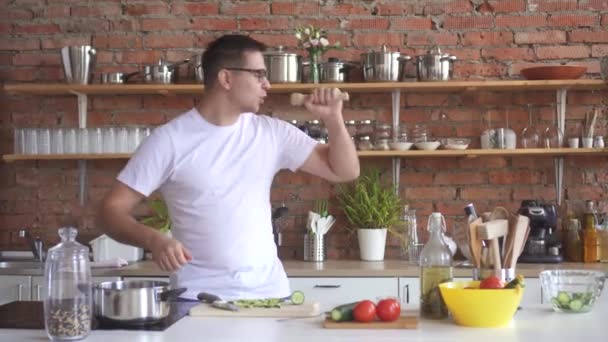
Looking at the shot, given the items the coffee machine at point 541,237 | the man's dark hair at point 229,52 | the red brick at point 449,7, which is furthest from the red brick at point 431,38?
the man's dark hair at point 229,52

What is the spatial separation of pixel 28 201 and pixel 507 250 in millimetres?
3163

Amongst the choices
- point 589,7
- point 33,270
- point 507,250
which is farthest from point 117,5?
point 507,250

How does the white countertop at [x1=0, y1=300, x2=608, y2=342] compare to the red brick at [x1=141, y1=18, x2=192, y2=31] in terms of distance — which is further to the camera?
the red brick at [x1=141, y1=18, x2=192, y2=31]

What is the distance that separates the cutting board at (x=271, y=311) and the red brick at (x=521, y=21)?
2.68 meters

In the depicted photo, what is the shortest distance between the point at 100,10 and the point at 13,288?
5.29ft

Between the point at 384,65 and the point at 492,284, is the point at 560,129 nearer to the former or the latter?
the point at 384,65

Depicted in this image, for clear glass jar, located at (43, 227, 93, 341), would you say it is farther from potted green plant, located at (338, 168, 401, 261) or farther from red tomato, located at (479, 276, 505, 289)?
potted green plant, located at (338, 168, 401, 261)

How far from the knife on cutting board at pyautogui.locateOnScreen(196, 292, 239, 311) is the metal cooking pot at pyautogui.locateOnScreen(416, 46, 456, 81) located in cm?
216

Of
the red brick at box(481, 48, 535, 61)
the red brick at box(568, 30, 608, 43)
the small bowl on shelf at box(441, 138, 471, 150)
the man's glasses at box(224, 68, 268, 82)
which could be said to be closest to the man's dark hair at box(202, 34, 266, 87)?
the man's glasses at box(224, 68, 268, 82)

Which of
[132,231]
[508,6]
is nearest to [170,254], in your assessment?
[132,231]

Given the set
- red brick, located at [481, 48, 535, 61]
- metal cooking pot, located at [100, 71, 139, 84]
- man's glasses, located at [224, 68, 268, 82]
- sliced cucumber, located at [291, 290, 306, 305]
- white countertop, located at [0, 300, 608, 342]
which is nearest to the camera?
white countertop, located at [0, 300, 608, 342]

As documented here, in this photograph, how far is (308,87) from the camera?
13.6 ft

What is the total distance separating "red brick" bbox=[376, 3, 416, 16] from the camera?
4.41m

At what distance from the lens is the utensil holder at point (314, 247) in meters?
4.18
